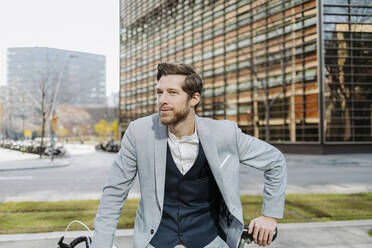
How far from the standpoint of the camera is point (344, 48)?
29.4 metres

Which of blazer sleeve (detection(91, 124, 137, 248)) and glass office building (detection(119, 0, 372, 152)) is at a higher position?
glass office building (detection(119, 0, 372, 152))

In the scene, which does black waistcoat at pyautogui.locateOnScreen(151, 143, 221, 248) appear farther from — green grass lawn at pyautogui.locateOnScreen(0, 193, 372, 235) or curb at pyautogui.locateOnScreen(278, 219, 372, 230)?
green grass lawn at pyautogui.locateOnScreen(0, 193, 372, 235)

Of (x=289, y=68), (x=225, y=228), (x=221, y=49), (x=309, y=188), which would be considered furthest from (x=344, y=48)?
(x=225, y=228)

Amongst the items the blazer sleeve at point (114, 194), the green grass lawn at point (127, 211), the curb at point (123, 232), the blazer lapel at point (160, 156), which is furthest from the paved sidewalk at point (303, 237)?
the blazer lapel at point (160, 156)

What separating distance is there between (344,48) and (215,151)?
104 ft

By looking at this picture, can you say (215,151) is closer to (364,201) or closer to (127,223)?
(127,223)

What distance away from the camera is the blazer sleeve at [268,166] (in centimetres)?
189

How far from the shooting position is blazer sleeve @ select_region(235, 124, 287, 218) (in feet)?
6.21

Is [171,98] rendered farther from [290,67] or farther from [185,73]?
[290,67]

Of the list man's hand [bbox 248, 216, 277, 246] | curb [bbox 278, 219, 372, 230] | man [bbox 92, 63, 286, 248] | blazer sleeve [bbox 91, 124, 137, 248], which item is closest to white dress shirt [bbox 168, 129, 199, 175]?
man [bbox 92, 63, 286, 248]

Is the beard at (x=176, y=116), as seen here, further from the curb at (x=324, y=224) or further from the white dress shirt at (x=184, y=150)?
the curb at (x=324, y=224)

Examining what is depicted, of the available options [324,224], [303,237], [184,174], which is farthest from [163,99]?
[324,224]

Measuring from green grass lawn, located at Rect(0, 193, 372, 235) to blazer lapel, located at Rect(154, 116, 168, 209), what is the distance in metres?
4.11

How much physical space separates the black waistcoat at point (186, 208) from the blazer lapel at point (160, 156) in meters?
0.07
